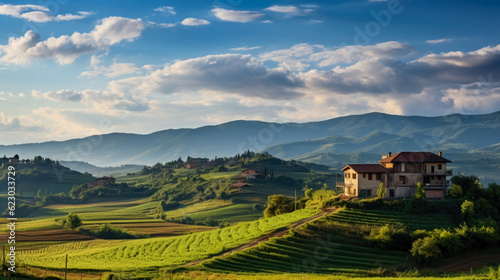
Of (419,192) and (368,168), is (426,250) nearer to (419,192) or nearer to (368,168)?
(419,192)

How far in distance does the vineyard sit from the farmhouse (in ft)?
36.4

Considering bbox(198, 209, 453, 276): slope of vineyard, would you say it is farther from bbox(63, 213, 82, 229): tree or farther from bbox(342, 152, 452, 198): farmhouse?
bbox(63, 213, 82, 229): tree

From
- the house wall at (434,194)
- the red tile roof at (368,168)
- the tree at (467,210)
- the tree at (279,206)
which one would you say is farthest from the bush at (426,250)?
the tree at (279,206)

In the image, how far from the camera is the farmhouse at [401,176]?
79.0m

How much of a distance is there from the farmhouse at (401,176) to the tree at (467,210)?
7.92 meters

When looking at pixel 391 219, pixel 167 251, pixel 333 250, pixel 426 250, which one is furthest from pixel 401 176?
pixel 167 251

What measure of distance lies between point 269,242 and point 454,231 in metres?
28.4

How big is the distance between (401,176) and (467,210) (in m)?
13.1

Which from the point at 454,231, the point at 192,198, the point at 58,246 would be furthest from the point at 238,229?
the point at 192,198

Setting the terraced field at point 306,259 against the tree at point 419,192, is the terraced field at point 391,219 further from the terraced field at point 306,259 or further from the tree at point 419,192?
the terraced field at point 306,259

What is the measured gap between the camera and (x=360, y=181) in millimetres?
78812

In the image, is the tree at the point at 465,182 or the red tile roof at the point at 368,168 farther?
the tree at the point at 465,182

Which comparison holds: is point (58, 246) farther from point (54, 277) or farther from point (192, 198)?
point (192, 198)

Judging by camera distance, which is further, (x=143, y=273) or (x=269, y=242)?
(x=269, y=242)
